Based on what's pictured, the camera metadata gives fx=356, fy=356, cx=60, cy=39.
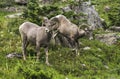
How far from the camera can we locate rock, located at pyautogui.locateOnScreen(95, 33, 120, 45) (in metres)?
23.3

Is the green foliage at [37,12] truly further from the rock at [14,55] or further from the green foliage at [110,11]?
the green foliage at [110,11]

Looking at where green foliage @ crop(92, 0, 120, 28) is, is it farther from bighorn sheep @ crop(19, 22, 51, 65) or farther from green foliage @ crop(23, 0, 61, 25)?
bighorn sheep @ crop(19, 22, 51, 65)

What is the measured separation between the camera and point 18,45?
1980 centimetres

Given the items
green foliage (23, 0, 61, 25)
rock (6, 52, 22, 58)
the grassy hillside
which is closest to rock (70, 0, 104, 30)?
the grassy hillside

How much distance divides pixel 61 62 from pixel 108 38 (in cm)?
707

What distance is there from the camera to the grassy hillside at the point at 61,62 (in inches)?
557

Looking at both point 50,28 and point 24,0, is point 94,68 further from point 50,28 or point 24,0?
point 24,0

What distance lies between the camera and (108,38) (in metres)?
23.8

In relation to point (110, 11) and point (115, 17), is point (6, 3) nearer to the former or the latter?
point (115, 17)

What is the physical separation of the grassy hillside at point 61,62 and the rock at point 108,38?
717 mm

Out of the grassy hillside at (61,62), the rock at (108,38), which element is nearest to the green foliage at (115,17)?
the rock at (108,38)

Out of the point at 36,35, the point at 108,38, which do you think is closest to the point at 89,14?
the point at 108,38

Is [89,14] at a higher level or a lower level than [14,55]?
lower

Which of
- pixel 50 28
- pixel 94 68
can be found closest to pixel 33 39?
pixel 50 28
